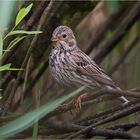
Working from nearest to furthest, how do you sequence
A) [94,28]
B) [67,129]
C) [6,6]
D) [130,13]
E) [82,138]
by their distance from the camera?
[6,6] < [67,129] < [82,138] < [130,13] < [94,28]

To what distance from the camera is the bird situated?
12.4 feet

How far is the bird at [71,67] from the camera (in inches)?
149

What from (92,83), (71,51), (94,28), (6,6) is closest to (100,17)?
(94,28)

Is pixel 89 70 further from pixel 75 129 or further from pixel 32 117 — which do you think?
pixel 32 117

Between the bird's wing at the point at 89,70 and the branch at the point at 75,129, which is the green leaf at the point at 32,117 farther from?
the bird's wing at the point at 89,70

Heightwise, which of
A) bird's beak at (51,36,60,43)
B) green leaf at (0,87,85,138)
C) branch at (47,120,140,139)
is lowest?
green leaf at (0,87,85,138)

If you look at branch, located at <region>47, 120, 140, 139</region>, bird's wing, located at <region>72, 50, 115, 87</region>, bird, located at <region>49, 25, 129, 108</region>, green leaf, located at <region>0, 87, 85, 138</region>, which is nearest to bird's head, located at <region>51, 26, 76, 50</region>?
bird, located at <region>49, 25, 129, 108</region>

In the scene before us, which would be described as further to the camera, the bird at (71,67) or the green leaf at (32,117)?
the bird at (71,67)

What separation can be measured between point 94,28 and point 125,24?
1.23 ft

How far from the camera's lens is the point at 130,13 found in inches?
178

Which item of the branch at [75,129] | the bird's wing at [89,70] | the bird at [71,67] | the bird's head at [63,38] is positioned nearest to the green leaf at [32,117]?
the branch at [75,129]

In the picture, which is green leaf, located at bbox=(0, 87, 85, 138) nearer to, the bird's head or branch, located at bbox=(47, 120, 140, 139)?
branch, located at bbox=(47, 120, 140, 139)

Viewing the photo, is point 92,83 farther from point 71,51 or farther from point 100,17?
point 100,17

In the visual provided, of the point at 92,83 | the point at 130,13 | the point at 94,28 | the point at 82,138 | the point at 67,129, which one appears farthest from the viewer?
the point at 94,28
